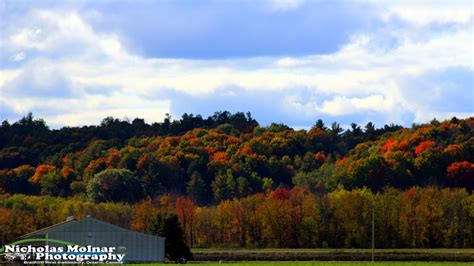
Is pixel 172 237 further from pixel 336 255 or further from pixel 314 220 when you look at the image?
pixel 314 220

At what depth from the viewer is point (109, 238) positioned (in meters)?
122

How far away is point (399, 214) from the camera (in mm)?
157125

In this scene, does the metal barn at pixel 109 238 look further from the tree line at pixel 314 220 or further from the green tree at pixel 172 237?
the tree line at pixel 314 220

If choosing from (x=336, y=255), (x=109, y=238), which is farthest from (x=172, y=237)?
(x=336, y=255)

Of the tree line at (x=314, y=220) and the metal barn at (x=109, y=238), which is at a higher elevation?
the tree line at (x=314, y=220)

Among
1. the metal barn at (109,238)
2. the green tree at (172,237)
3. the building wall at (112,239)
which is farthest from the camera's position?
the green tree at (172,237)

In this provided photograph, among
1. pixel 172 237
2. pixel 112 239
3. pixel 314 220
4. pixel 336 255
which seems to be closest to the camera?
pixel 112 239

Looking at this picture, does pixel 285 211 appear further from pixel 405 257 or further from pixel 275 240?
pixel 405 257

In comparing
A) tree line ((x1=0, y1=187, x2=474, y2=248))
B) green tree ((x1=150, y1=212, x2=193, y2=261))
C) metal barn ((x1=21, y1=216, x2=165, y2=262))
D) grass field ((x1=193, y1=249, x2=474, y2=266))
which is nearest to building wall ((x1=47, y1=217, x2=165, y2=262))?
metal barn ((x1=21, y1=216, x2=165, y2=262))

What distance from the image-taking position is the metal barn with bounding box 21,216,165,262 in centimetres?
11950

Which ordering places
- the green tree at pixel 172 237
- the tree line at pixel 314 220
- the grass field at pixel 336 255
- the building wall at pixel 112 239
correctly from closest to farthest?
the building wall at pixel 112 239, the green tree at pixel 172 237, the grass field at pixel 336 255, the tree line at pixel 314 220

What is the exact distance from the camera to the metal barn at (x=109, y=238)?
11950 cm

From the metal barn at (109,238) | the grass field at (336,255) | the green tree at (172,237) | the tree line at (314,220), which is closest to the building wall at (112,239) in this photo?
the metal barn at (109,238)

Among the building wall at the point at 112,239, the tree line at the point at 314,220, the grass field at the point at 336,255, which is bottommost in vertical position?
the grass field at the point at 336,255
